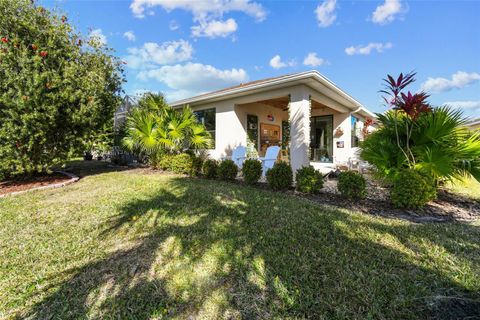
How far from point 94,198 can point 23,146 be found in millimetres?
3294

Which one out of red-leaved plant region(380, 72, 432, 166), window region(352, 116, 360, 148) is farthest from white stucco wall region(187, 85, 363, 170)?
red-leaved plant region(380, 72, 432, 166)

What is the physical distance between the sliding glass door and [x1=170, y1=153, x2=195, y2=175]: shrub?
7.89 meters

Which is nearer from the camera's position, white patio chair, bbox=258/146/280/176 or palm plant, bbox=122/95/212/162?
white patio chair, bbox=258/146/280/176

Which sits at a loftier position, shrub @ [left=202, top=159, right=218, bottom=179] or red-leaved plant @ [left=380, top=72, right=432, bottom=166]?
red-leaved plant @ [left=380, top=72, right=432, bottom=166]

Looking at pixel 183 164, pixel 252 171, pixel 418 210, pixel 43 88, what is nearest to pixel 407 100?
pixel 418 210

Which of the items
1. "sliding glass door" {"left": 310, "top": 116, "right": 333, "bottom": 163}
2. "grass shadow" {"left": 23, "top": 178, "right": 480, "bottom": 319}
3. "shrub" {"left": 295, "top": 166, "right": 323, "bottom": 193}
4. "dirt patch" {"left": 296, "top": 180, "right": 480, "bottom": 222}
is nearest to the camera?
"grass shadow" {"left": 23, "top": 178, "right": 480, "bottom": 319}

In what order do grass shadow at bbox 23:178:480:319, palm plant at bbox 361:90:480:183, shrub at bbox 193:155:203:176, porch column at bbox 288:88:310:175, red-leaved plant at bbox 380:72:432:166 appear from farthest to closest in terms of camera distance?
1. shrub at bbox 193:155:203:176
2. porch column at bbox 288:88:310:175
3. red-leaved plant at bbox 380:72:432:166
4. palm plant at bbox 361:90:480:183
5. grass shadow at bbox 23:178:480:319

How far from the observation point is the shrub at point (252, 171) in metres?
6.52

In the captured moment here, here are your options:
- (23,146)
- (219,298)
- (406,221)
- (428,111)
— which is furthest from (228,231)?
(23,146)

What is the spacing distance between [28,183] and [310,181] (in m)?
8.80

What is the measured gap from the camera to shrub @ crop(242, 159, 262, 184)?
652 cm

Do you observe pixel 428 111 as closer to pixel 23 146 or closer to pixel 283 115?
pixel 283 115

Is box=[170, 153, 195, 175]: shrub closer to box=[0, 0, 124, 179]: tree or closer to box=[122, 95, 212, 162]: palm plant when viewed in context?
box=[122, 95, 212, 162]: palm plant

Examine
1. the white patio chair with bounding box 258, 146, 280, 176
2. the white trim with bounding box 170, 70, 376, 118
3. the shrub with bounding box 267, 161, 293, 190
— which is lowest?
the shrub with bounding box 267, 161, 293, 190
